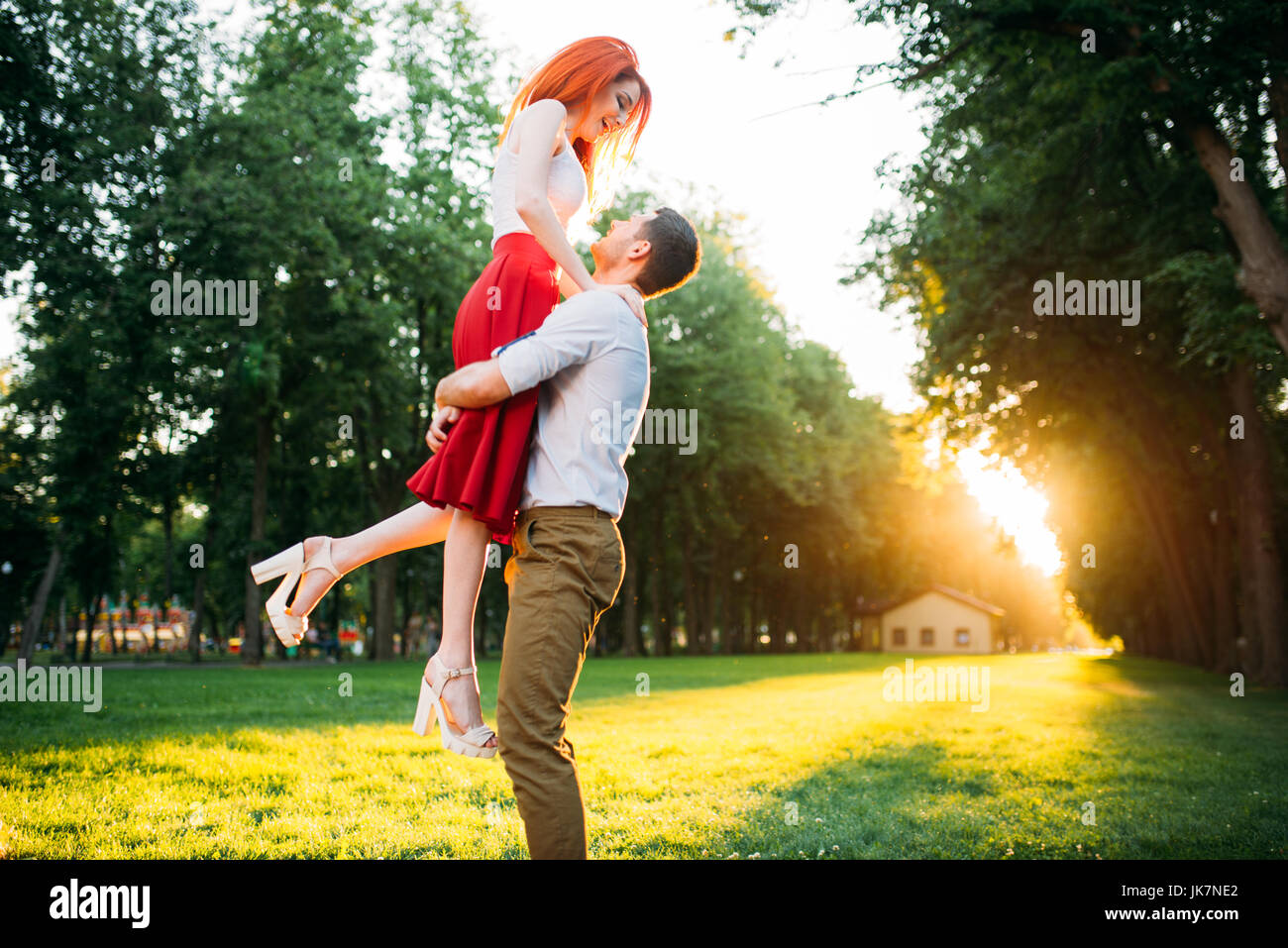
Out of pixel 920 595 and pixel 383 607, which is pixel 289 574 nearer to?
pixel 383 607

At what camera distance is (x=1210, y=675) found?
84.0ft

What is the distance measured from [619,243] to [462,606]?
136cm

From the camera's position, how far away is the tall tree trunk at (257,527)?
27656mm

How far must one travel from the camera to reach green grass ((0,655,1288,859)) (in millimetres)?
4938

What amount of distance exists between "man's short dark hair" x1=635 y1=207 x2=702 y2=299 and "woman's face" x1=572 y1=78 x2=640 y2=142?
2.28ft

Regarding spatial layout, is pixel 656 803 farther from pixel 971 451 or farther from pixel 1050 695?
pixel 971 451

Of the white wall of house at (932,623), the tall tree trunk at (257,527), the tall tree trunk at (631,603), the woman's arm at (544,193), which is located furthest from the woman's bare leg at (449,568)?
the white wall of house at (932,623)

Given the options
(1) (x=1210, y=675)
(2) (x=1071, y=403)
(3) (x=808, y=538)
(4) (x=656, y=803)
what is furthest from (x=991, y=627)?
(4) (x=656, y=803)

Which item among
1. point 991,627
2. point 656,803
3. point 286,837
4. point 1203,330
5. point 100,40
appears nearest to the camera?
point 286,837

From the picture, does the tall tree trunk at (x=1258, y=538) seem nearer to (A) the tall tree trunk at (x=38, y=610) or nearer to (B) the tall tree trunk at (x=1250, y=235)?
(B) the tall tree trunk at (x=1250, y=235)

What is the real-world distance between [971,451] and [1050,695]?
270 inches

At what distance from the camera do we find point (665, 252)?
3.40 meters

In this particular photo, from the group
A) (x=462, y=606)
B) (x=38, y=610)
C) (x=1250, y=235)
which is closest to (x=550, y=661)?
(x=462, y=606)

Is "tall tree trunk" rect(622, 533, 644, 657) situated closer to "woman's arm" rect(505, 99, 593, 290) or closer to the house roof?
the house roof
